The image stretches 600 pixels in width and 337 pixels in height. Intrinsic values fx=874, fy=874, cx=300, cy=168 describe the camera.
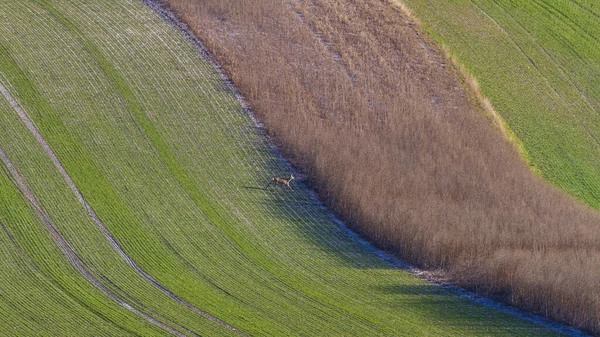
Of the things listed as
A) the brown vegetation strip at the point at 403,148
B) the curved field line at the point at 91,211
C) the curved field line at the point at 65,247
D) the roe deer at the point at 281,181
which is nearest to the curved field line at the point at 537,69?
the brown vegetation strip at the point at 403,148

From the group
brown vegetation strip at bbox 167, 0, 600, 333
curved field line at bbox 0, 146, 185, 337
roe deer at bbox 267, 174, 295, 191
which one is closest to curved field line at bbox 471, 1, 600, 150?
brown vegetation strip at bbox 167, 0, 600, 333

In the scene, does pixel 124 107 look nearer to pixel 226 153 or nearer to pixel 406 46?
pixel 226 153

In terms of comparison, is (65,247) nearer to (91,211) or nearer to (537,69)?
(91,211)

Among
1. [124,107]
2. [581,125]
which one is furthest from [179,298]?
[581,125]

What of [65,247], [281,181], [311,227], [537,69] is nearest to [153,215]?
[65,247]

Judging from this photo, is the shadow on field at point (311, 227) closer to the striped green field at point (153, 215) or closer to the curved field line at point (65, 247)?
the striped green field at point (153, 215)

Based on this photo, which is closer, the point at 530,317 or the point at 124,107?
the point at 530,317
